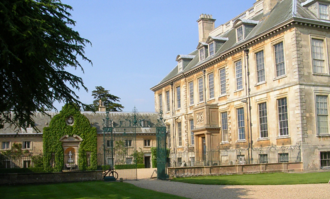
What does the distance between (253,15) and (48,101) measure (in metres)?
25.4

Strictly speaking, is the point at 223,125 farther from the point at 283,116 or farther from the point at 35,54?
the point at 35,54

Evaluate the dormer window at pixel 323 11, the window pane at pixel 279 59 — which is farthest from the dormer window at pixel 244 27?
the dormer window at pixel 323 11

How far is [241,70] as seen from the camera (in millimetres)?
29250

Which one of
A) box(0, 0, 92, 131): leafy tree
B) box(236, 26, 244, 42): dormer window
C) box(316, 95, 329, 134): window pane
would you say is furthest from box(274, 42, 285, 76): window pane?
box(0, 0, 92, 131): leafy tree

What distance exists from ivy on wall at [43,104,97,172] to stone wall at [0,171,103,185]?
21997mm

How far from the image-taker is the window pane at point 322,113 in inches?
922

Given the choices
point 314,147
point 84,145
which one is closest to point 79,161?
point 84,145

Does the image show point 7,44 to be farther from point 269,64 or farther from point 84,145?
point 84,145

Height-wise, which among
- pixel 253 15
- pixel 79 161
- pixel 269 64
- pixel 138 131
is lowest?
pixel 79 161

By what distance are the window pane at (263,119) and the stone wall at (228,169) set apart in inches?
175

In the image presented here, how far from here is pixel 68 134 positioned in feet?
139

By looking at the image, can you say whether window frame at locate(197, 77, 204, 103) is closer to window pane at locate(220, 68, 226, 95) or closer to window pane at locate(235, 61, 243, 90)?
window pane at locate(220, 68, 226, 95)

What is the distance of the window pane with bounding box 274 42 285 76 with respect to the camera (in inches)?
978

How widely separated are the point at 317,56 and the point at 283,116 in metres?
4.52
